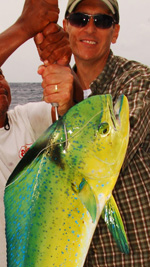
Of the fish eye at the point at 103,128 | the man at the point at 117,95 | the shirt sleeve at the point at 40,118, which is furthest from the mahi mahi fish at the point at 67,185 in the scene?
the shirt sleeve at the point at 40,118

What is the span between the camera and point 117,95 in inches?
92.3

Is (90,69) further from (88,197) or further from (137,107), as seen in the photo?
(88,197)

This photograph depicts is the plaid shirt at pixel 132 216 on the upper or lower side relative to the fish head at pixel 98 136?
lower

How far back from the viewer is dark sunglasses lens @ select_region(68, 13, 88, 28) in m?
2.65

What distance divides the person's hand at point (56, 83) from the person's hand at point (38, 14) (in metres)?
0.21

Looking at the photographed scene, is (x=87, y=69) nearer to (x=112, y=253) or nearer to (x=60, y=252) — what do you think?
(x=112, y=253)

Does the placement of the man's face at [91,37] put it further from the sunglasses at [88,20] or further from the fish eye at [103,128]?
the fish eye at [103,128]

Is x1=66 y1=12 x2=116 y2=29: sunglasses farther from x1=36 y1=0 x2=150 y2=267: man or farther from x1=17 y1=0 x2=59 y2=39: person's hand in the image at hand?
x1=17 y1=0 x2=59 y2=39: person's hand

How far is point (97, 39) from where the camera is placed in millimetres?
2721

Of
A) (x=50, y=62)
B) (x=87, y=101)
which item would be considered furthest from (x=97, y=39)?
(x=87, y=101)

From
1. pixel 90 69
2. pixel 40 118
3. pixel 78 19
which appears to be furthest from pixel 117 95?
pixel 40 118

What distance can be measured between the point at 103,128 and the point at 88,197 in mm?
328

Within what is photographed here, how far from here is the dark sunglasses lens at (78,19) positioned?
8.68 ft

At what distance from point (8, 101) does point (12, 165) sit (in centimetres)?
66
